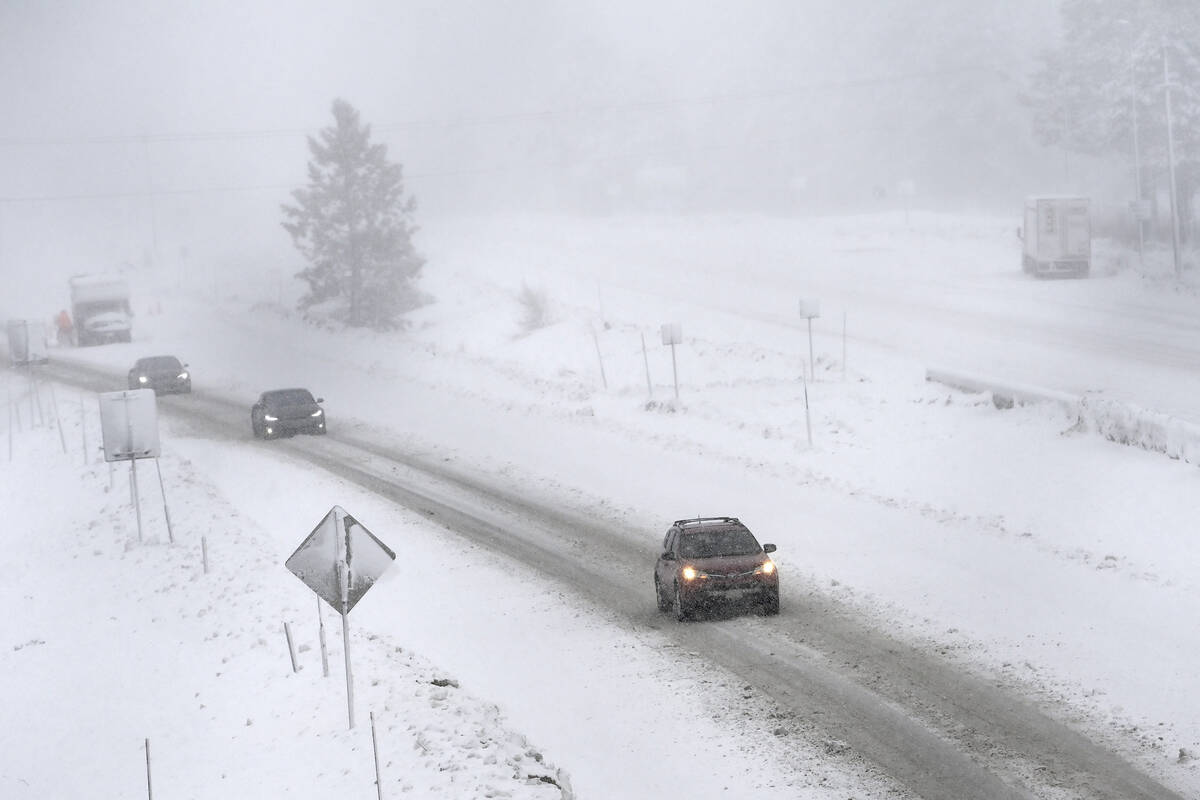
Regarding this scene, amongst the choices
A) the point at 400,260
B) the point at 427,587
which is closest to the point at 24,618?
the point at 427,587

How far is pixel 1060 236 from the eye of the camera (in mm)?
57375

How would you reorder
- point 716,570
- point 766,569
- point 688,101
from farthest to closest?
point 688,101 < point 766,569 < point 716,570

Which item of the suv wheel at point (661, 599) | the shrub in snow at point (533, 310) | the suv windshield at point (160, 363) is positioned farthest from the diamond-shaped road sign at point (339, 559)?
the shrub in snow at point (533, 310)

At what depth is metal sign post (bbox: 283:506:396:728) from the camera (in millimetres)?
13859

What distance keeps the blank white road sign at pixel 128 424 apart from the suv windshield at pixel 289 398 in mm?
12967

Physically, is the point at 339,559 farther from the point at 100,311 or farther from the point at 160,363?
the point at 100,311

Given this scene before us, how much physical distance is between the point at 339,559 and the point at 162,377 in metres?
39.9

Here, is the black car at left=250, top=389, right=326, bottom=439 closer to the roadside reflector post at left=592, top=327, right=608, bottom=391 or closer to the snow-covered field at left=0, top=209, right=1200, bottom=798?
the snow-covered field at left=0, top=209, right=1200, bottom=798

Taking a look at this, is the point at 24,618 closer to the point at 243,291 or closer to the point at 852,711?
the point at 852,711

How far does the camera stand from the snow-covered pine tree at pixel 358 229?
61.4 metres

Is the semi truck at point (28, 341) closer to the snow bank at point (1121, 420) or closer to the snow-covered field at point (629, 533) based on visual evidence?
the snow-covered field at point (629, 533)

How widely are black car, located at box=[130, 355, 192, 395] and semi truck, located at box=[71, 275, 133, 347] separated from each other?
67.7 feet

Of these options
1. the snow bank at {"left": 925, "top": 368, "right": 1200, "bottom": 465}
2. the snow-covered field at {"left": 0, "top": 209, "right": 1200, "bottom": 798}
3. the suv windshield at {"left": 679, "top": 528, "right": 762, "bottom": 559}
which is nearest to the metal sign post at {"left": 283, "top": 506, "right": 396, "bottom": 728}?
the snow-covered field at {"left": 0, "top": 209, "right": 1200, "bottom": 798}

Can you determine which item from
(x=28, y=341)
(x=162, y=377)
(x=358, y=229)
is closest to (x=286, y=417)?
(x=162, y=377)
